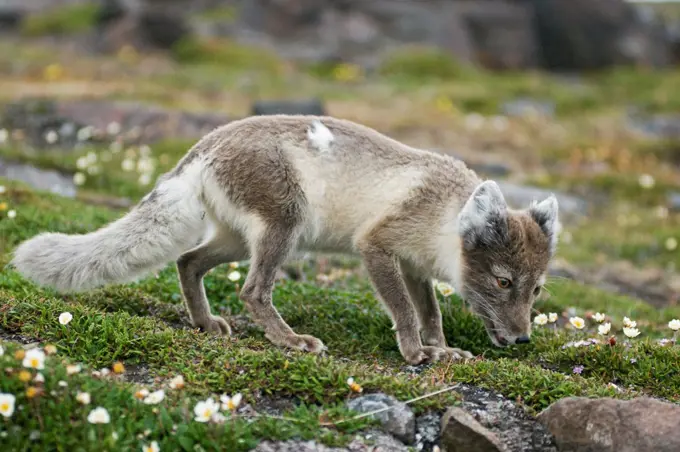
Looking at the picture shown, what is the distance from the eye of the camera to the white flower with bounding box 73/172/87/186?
38.7 ft

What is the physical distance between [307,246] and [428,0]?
37.7m

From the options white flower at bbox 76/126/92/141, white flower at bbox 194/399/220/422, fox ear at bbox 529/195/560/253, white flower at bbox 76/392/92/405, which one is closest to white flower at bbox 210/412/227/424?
white flower at bbox 194/399/220/422

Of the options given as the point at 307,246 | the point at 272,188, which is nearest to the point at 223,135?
the point at 272,188

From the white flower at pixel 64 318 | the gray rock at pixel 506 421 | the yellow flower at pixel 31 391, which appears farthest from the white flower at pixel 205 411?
the gray rock at pixel 506 421

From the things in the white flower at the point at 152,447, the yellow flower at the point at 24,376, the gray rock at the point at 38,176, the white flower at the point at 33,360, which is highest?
the white flower at the point at 33,360

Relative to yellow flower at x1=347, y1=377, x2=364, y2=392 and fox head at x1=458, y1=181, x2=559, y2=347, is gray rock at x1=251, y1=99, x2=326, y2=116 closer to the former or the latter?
fox head at x1=458, y1=181, x2=559, y2=347

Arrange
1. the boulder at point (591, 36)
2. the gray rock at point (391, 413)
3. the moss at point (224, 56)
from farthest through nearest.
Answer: the boulder at point (591, 36) → the moss at point (224, 56) → the gray rock at point (391, 413)

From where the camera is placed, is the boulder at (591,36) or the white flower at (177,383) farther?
the boulder at (591,36)

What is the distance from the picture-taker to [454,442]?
470 centimetres

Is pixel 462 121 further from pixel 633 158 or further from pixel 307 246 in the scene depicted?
pixel 307 246

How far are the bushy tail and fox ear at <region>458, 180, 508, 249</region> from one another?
2086 millimetres

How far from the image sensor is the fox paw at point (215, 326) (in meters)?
6.58

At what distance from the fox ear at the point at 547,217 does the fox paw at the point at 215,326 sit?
261cm

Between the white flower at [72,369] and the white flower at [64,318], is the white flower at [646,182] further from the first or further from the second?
the white flower at [72,369]
